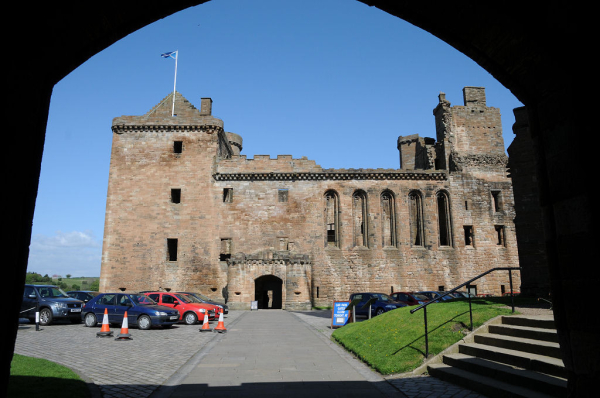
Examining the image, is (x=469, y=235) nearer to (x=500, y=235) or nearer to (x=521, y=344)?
(x=500, y=235)

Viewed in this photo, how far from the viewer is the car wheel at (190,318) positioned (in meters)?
20.0

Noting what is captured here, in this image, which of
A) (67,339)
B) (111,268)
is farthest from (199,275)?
(67,339)

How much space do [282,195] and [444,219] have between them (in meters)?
14.7

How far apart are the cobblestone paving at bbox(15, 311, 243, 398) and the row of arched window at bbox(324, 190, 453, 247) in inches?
847

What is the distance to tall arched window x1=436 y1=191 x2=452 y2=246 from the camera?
36.6 metres

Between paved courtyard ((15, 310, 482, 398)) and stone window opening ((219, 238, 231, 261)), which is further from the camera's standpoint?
stone window opening ((219, 238, 231, 261))

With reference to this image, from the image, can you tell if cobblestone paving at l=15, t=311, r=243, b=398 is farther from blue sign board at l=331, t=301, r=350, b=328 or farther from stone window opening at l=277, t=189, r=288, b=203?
stone window opening at l=277, t=189, r=288, b=203

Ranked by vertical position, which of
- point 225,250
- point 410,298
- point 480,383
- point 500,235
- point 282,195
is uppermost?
point 282,195

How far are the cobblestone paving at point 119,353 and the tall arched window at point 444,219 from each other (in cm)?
2625

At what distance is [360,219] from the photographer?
1471 inches

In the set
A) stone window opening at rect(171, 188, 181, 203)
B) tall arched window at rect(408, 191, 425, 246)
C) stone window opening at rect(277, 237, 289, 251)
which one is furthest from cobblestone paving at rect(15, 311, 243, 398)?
tall arched window at rect(408, 191, 425, 246)

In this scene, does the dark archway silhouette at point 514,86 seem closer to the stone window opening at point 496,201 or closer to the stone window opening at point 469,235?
the stone window opening at point 469,235

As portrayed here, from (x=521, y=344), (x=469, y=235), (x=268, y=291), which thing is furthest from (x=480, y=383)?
(x=268, y=291)

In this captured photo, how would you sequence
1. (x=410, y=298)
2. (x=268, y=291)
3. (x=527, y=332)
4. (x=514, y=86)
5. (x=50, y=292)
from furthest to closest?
(x=268, y=291)
(x=410, y=298)
(x=50, y=292)
(x=527, y=332)
(x=514, y=86)
